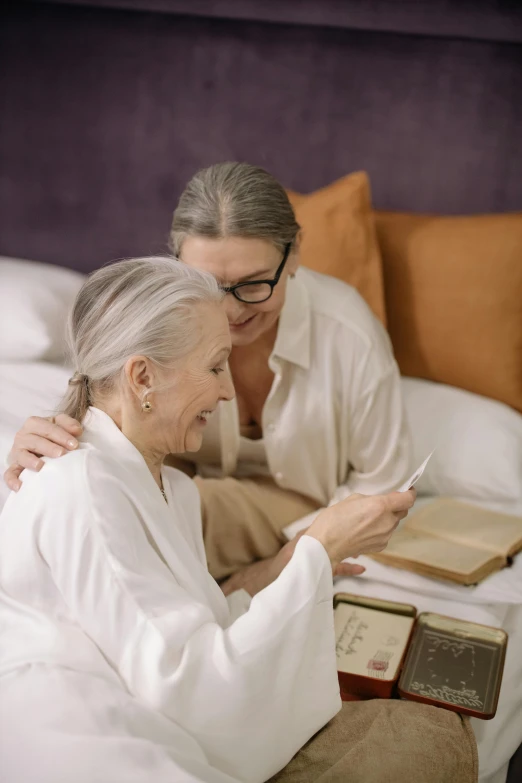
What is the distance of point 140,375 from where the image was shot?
48.4 inches

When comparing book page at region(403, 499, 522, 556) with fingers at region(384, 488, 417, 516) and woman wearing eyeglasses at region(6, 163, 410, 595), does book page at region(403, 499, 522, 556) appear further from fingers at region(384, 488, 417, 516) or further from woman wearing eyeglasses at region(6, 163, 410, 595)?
fingers at region(384, 488, 417, 516)

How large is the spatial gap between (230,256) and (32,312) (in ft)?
Answer: 2.92

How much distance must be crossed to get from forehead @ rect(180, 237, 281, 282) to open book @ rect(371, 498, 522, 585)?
666mm

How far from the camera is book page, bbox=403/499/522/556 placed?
1.75 meters

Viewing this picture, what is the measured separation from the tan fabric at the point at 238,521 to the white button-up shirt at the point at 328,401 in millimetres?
74

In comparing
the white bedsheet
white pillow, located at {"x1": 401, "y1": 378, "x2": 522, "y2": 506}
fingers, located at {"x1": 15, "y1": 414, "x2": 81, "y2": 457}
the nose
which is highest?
the nose

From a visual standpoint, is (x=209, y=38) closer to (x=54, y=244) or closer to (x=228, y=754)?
(x=54, y=244)

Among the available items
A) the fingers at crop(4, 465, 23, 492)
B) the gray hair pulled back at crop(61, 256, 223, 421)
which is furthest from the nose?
the fingers at crop(4, 465, 23, 492)

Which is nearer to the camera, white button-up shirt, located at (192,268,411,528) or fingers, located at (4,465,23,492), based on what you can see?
fingers, located at (4,465,23,492)

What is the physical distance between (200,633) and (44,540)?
0.26m

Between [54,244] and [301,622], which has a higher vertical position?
[54,244]

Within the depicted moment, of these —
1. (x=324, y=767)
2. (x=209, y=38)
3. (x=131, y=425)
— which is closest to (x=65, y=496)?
(x=131, y=425)

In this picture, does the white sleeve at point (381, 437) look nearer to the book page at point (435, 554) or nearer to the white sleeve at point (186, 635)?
the book page at point (435, 554)

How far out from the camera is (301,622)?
120 cm
